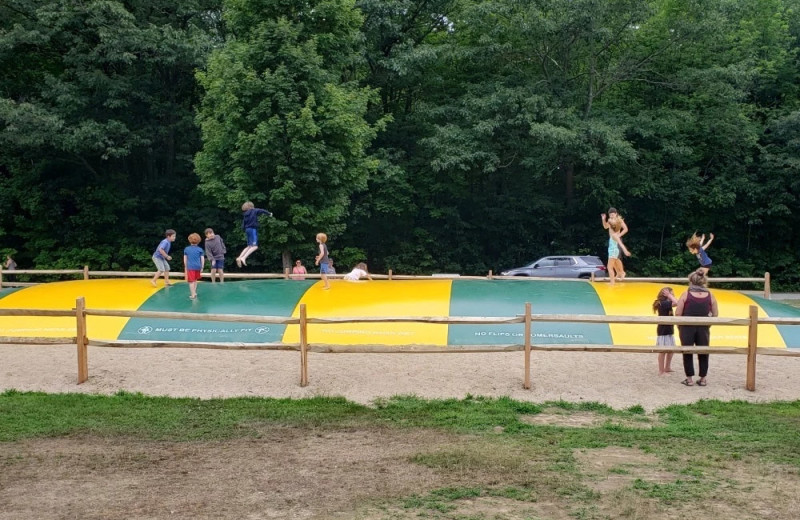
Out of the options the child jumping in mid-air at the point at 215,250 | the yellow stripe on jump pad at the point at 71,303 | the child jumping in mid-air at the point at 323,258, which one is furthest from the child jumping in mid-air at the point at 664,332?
the yellow stripe on jump pad at the point at 71,303

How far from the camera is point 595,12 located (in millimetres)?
30281

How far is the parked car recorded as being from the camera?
99.7 ft

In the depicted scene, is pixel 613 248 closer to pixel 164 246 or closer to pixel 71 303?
pixel 164 246

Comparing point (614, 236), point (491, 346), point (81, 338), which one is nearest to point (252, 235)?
point (81, 338)

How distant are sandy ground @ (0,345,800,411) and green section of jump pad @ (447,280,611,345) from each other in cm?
41

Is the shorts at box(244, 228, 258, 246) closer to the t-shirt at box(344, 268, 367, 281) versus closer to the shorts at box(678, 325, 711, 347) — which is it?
the t-shirt at box(344, 268, 367, 281)

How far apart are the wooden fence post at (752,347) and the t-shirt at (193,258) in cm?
1013

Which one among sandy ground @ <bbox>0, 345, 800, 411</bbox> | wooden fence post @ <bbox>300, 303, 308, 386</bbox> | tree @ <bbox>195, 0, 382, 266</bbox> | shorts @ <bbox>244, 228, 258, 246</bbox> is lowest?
sandy ground @ <bbox>0, 345, 800, 411</bbox>

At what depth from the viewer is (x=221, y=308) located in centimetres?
1641

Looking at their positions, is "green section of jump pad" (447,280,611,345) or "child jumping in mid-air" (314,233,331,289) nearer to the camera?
"green section of jump pad" (447,280,611,345)

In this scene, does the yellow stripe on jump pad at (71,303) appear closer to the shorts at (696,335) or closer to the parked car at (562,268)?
the shorts at (696,335)

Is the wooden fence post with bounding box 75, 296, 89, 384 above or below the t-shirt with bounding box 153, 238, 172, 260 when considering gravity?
below

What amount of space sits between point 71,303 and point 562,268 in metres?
18.9

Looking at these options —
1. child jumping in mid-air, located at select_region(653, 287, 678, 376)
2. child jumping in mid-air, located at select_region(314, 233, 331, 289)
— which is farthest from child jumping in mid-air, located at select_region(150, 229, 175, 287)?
child jumping in mid-air, located at select_region(653, 287, 678, 376)
